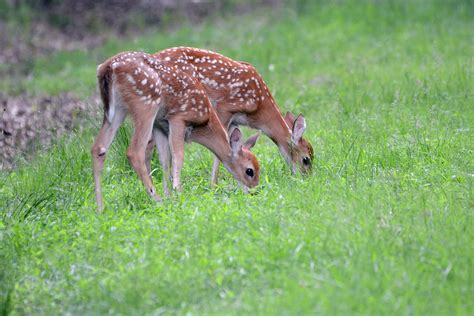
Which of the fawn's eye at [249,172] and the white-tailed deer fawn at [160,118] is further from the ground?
the white-tailed deer fawn at [160,118]

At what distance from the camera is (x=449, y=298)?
5.43 meters

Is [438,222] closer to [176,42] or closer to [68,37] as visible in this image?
[176,42]

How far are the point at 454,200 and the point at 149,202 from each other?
262 centimetres

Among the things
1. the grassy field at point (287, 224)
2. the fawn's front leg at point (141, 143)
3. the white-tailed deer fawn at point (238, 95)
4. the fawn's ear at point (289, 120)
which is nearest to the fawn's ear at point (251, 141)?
the grassy field at point (287, 224)

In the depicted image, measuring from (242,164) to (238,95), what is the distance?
107 centimetres

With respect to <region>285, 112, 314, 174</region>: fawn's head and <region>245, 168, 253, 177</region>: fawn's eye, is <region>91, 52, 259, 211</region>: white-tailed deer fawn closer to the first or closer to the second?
<region>245, 168, 253, 177</region>: fawn's eye

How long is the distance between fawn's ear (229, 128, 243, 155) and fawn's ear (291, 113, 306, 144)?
26.0 inches

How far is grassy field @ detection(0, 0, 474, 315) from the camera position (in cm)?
573

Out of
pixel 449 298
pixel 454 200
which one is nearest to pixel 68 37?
pixel 454 200

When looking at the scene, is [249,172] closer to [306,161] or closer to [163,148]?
[306,161]

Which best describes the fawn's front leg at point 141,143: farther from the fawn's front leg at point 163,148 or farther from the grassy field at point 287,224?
the fawn's front leg at point 163,148

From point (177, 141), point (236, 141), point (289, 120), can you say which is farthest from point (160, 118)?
point (289, 120)

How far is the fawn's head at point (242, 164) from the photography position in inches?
345

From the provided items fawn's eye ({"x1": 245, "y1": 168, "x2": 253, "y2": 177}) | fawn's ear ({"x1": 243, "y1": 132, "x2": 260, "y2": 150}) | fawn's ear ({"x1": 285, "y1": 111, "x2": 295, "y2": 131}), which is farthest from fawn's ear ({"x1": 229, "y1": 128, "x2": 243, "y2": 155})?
fawn's ear ({"x1": 285, "y1": 111, "x2": 295, "y2": 131})
